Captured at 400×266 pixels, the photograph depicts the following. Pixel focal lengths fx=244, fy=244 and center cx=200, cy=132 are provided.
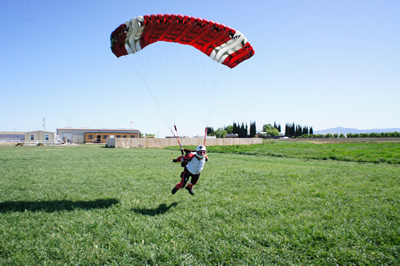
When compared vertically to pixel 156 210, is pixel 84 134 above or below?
above

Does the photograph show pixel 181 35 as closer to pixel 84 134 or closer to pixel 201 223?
pixel 201 223

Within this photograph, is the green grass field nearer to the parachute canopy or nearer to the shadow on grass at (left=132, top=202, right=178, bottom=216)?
the shadow on grass at (left=132, top=202, right=178, bottom=216)

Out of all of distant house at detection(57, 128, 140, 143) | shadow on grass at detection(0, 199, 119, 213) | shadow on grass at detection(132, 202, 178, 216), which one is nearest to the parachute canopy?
shadow on grass at detection(0, 199, 119, 213)

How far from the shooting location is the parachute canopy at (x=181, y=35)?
8305 mm

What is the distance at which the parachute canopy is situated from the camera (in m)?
8.30

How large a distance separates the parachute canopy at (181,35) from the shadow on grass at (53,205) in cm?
544

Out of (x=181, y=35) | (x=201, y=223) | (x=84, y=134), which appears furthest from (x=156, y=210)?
(x=84, y=134)

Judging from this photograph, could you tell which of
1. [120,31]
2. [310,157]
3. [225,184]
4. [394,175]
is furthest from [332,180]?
[310,157]

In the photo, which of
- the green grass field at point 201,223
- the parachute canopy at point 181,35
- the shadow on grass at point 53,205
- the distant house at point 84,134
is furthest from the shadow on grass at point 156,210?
the distant house at point 84,134

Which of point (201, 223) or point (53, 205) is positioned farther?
point (53, 205)

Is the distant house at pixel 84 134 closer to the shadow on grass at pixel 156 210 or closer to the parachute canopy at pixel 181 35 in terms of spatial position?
the parachute canopy at pixel 181 35

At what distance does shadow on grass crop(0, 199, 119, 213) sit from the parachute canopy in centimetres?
544

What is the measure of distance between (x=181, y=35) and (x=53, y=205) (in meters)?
7.02

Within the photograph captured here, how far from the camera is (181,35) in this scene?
9023 mm
